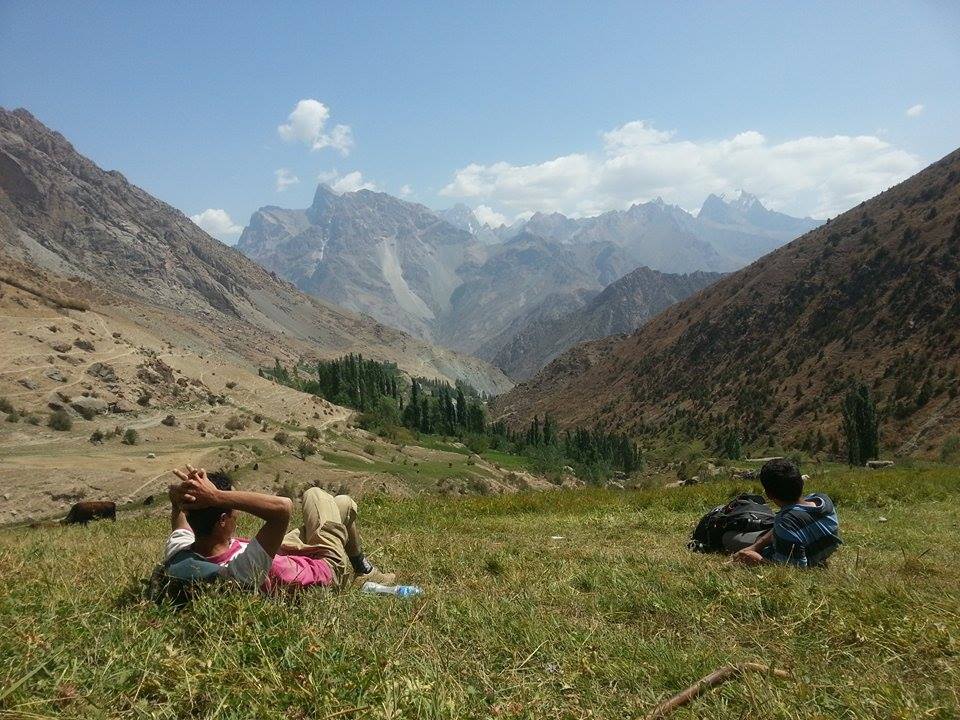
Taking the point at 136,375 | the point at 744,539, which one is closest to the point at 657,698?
the point at 744,539

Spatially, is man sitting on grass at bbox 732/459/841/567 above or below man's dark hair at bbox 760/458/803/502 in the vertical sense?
below

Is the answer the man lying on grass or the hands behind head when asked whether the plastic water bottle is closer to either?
the man lying on grass

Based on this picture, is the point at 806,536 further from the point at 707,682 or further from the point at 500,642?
the point at 500,642

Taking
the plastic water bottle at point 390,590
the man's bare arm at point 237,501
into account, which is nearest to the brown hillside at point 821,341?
the plastic water bottle at point 390,590

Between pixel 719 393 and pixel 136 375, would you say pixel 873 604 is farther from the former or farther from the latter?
pixel 719 393

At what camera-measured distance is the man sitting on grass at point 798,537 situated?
657 centimetres

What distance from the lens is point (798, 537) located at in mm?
6586

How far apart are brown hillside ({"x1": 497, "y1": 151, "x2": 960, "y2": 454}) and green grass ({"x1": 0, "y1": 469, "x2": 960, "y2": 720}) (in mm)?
56434

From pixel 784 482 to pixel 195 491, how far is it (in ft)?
20.0

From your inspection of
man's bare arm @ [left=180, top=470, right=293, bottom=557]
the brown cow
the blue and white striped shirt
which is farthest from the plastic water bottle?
the brown cow

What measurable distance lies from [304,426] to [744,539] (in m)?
46.0

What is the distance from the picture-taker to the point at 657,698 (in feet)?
10.5

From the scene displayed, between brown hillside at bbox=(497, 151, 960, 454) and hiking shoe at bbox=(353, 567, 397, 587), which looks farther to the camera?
brown hillside at bbox=(497, 151, 960, 454)

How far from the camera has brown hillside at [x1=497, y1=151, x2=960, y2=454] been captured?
66250mm
